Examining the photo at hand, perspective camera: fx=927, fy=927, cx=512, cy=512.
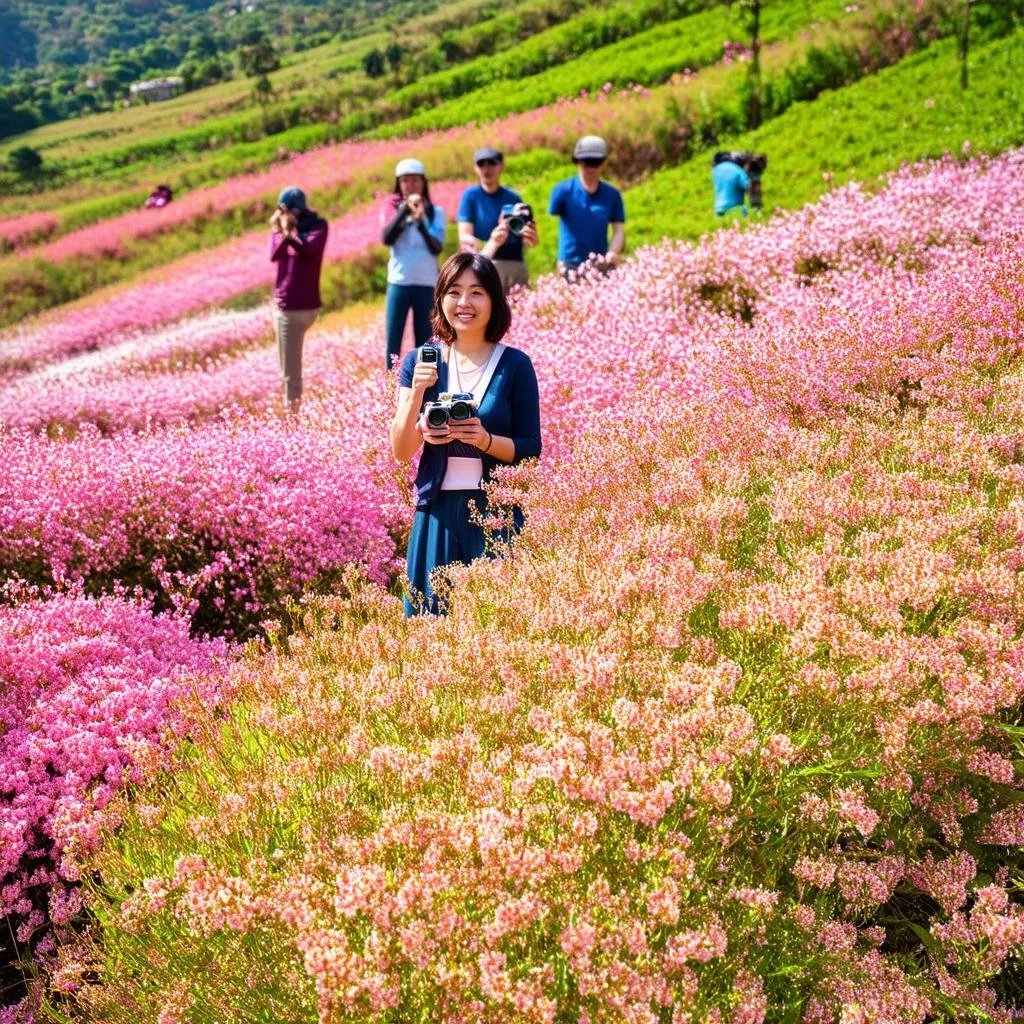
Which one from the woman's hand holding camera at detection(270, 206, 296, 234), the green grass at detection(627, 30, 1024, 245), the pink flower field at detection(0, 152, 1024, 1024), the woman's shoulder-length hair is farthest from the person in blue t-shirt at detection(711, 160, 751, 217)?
the woman's shoulder-length hair

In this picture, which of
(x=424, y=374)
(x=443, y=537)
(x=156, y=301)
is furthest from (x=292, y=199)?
(x=156, y=301)

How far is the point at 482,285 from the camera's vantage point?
454cm

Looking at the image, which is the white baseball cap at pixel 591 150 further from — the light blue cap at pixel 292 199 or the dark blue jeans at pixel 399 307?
the light blue cap at pixel 292 199

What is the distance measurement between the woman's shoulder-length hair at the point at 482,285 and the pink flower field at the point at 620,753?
799 mm

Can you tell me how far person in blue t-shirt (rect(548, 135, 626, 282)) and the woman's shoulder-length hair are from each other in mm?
4398

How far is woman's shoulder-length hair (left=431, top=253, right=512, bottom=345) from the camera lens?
14.8 feet

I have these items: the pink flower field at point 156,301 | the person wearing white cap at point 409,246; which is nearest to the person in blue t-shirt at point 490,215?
the person wearing white cap at point 409,246

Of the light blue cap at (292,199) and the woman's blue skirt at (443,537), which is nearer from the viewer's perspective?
the woman's blue skirt at (443,537)

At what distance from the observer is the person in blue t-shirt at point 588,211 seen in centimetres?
871

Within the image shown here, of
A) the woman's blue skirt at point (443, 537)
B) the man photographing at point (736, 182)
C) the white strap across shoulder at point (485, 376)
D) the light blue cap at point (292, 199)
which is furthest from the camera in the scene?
the man photographing at point (736, 182)

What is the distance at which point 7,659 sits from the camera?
414 cm

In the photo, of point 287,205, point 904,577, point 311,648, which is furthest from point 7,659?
point 287,205

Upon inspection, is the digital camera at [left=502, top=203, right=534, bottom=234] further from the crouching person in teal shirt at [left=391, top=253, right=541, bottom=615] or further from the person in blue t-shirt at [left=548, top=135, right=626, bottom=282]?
the crouching person in teal shirt at [left=391, top=253, right=541, bottom=615]

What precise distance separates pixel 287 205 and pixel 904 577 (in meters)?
7.93
